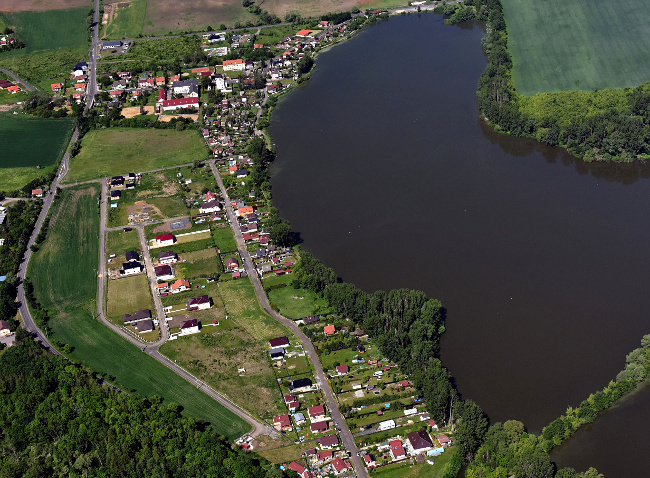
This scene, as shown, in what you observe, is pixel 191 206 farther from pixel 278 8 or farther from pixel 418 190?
pixel 278 8

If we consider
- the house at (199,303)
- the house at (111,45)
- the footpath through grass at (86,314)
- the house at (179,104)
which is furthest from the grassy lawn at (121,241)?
the house at (111,45)

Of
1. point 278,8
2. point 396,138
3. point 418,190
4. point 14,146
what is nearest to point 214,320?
point 418,190

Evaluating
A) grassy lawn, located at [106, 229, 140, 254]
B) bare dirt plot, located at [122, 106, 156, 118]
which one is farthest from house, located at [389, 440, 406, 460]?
bare dirt plot, located at [122, 106, 156, 118]

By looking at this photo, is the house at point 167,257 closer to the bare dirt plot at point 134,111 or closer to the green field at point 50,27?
the bare dirt plot at point 134,111

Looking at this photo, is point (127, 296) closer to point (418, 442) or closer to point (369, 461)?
point (369, 461)

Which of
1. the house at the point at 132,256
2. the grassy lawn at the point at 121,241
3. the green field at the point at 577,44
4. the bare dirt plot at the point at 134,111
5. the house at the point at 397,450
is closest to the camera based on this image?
the house at the point at 397,450

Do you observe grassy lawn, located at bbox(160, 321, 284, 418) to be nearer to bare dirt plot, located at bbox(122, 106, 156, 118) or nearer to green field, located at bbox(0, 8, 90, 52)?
bare dirt plot, located at bbox(122, 106, 156, 118)
